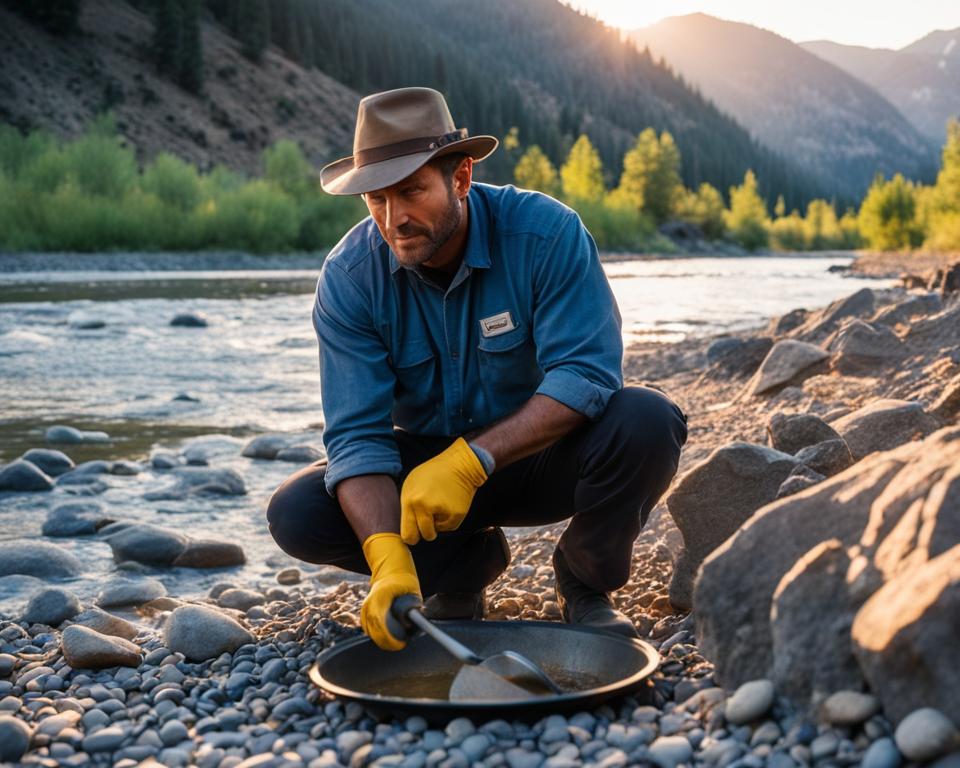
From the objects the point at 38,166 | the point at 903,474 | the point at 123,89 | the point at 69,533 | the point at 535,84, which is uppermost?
the point at 535,84

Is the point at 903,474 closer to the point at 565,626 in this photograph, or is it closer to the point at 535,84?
the point at 565,626

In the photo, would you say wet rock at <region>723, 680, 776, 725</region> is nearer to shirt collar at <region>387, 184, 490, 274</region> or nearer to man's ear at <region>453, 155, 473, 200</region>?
shirt collar at <region>387, 184, 490, 274</region>

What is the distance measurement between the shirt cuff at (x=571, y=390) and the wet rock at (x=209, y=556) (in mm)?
2281

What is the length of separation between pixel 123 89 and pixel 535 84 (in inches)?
3139

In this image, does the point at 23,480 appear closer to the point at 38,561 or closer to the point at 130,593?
the point at 38,561

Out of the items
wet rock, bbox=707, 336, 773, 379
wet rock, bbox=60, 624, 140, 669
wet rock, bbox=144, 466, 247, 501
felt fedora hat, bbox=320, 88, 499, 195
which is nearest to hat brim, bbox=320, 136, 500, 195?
felt fedora hat, bbox=320, 88, 499, 195

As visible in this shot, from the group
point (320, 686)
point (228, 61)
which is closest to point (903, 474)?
point (320, 686)

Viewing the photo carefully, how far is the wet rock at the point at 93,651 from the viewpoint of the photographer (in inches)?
115

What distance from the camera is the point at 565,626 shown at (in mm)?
2727

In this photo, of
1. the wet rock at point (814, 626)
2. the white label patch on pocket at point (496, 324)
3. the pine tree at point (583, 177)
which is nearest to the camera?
the wet rock at point (814, 626)

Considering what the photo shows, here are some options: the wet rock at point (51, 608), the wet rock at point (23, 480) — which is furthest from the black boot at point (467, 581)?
the wet rock at point (23, 480)

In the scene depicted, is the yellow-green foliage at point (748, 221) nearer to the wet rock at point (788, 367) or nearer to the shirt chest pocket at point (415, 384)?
the wet rock at point (788, 367)

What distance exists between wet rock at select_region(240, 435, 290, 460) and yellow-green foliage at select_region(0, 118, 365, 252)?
2669cm

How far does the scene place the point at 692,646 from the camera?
2.77 m
